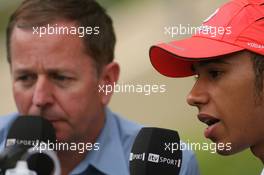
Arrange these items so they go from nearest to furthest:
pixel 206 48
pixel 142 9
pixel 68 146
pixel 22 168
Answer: pixel 22 168 → pixel 206 48 → pixel 68 146 → pixel 142 9

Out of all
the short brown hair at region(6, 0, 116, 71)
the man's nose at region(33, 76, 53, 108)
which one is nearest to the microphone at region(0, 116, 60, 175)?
the man's nose at region(33, 76, 53, 108)

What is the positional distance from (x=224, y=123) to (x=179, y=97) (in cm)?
37

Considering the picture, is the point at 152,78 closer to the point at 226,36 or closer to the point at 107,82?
the point at 107,82

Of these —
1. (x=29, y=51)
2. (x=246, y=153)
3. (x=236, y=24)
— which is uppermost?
(x=236, y=24)

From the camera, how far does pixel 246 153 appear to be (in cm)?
173

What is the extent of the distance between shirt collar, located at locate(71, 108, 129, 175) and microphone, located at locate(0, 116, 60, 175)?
23 centimetres

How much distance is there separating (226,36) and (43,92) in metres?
0.50

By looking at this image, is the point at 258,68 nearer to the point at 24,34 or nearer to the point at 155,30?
the point at 155,30

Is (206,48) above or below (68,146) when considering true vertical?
above

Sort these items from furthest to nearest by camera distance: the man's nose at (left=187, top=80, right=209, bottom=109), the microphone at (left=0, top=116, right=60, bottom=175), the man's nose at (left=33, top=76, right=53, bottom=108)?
the man's nose at (left=33, top=76, right=53, bottom=108)
the man's nose at (left=187, top=80, right=209, bottom=109)
the microphone at (left=0, top=116, right=60, bottom=175)

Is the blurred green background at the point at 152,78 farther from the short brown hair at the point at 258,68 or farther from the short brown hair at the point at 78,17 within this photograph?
the short brown hair at the point at 258,68

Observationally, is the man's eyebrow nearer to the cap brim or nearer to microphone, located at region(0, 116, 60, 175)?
the cap brim

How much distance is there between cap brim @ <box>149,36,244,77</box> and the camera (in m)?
1.34

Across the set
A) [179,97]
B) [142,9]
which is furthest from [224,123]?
[142,9]
